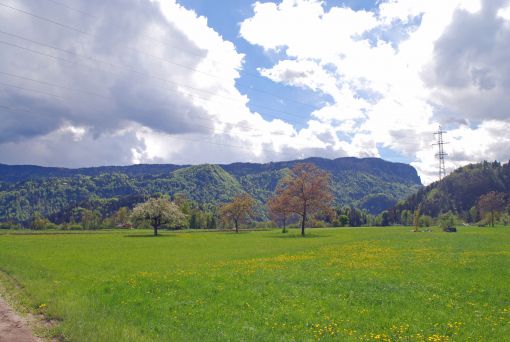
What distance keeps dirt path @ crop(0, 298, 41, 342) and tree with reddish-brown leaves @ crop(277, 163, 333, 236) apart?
8039 centimetres

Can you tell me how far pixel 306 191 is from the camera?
95.9m

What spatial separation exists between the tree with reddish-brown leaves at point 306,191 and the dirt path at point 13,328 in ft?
264

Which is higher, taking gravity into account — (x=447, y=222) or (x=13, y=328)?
(x=447, y=222)

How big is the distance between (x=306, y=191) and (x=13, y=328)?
83.2m

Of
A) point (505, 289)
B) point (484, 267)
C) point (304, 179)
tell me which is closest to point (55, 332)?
point (505, 289)

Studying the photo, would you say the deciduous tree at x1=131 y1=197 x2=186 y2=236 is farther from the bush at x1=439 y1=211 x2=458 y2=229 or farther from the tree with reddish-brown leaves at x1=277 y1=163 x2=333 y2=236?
the bush at x1=439 y1=211 x2=458 y2=229

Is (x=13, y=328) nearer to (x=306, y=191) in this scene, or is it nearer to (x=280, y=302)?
(x=280, y=302)

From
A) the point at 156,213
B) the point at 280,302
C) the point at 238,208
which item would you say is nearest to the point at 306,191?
the point at 238,208

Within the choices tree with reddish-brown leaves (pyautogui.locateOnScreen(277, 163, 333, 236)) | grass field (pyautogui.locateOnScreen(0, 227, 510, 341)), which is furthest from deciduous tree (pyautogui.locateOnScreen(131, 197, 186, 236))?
grass field (pyautogui.locateOnScreen(0, 227, 510, 341))

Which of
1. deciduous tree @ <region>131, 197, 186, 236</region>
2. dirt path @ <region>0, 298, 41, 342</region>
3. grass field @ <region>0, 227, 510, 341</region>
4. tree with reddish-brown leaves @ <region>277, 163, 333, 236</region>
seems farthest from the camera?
deciduous tree @ <region>131, 197, 186, 236</region>

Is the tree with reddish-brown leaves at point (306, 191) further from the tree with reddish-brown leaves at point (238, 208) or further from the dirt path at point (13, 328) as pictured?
the dirt path at point (13, 328)

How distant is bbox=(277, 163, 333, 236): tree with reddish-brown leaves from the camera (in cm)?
9550

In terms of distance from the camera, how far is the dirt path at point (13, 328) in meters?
14.6

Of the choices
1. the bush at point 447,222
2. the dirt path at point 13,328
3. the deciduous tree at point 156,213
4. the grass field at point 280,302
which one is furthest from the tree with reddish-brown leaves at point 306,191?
the dirt path at point 13,328
